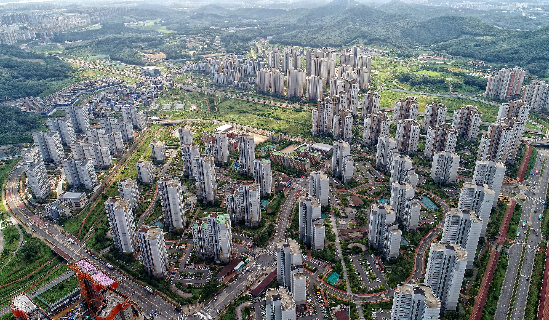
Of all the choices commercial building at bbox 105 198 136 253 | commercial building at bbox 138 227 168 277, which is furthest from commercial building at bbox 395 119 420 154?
commercial building at bbox 105 198 136 253

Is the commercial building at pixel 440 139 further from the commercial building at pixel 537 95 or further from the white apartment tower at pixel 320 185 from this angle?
the commercial building at pixel 537 95

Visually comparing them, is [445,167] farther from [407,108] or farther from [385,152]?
[407,108]

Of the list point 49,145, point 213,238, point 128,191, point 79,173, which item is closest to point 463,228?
point 213,238

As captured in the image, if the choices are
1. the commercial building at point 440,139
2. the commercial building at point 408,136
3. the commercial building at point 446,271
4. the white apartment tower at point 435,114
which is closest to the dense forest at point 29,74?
the commercial building at point 408,136

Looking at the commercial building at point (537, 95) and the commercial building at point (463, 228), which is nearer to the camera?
the commercial building at point (463, 228)

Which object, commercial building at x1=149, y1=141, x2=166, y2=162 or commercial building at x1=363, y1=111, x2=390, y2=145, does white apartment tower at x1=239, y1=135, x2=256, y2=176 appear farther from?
commercial building at x1=363, y1=111, x2=390, y2=145

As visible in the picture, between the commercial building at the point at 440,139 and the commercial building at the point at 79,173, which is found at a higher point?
the commercial building at the point at 440,139
